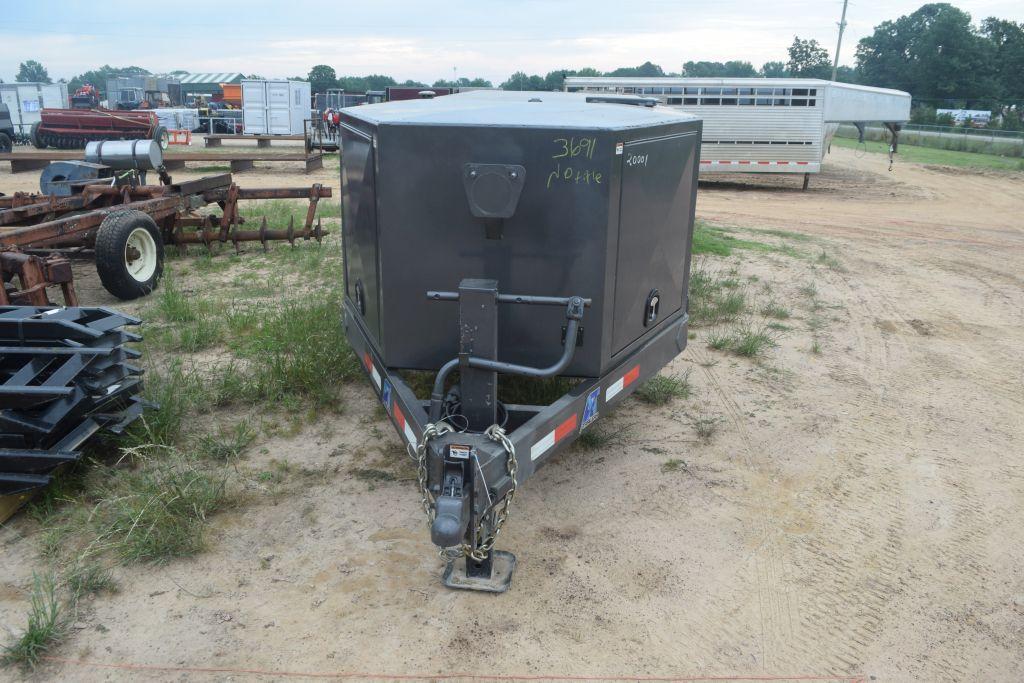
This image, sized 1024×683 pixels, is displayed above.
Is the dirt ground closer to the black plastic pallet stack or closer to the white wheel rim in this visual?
the black plastic pallet stack

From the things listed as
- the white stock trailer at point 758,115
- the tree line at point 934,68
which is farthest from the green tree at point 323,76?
the white stock trailer at point 758,115

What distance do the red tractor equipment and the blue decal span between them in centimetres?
2632

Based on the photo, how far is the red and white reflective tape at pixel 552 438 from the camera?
3.62 metres

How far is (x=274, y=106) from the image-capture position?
97.9 ft

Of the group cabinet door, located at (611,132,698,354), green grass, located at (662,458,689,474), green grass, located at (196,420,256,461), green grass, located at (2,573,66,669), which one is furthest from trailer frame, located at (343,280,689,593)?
green grass, located at (2,573,66,669)

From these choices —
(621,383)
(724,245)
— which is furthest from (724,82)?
(621,383)

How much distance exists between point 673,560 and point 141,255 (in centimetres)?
666

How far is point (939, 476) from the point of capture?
499cm

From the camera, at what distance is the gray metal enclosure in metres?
3.64

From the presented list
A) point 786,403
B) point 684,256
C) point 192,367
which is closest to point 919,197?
point 786,403

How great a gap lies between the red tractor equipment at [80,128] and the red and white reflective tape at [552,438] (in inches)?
1041

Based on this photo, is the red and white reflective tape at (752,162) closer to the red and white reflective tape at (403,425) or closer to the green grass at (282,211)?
the green grass at (282,211)

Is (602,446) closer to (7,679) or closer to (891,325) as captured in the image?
(7,679)

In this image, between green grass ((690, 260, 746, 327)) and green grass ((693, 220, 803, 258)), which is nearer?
green grass ((690, 260, 746, 327))
